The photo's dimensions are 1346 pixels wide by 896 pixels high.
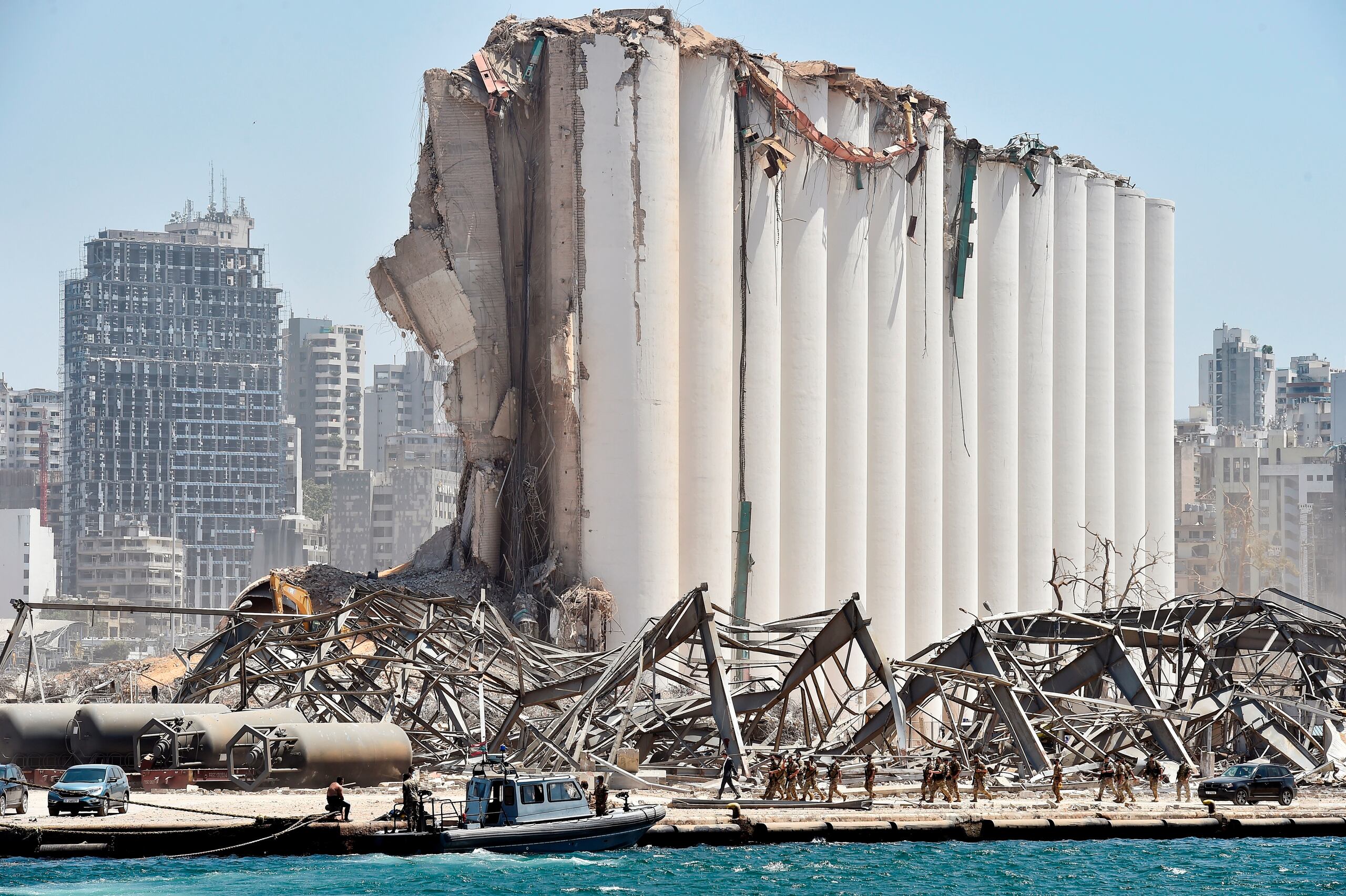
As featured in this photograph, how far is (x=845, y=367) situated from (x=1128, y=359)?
20415 mm

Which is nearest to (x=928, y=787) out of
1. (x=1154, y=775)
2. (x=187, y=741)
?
(x=1154, y=775)

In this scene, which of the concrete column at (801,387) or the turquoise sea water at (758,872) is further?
the concrete column at (801,387)

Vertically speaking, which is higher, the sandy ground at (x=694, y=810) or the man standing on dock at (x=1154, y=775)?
the man standing on dock at (x=1154, y=775)

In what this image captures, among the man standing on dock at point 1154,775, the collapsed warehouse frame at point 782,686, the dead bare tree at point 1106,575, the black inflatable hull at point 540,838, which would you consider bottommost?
the black inflatable hull at point 540,838

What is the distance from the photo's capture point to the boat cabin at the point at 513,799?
36219 mm

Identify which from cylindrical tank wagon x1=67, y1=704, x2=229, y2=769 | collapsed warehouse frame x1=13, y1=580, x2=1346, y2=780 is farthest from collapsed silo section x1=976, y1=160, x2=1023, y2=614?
cylindrical tank wagon x1=67, y1=704, x2=229, y2=769

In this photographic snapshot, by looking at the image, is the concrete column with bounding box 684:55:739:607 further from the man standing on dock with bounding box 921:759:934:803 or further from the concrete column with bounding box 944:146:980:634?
the man standing on dock with bounding box 921:759:934:803

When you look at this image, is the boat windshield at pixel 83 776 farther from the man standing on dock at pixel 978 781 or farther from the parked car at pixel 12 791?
the man standing on dock at pixel 978 781

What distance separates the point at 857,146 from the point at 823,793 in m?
28.8

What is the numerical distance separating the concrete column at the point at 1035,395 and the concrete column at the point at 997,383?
102cm

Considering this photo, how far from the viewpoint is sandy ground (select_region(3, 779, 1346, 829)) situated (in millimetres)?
37031

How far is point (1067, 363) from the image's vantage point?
75.7m

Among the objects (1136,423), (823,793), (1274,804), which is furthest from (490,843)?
(1136,423)

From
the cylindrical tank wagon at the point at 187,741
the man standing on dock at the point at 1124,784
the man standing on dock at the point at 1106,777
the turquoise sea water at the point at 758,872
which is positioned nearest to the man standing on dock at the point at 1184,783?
the man standing on dock at the point at 1124,784
